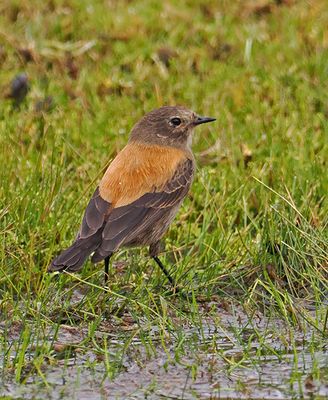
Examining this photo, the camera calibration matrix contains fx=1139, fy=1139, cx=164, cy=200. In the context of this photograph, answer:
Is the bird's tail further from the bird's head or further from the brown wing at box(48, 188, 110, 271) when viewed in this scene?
the bird's head

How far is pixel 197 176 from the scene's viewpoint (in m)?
9.32

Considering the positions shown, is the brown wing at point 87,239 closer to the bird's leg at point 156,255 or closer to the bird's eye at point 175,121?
the bird's leg at point 156,255

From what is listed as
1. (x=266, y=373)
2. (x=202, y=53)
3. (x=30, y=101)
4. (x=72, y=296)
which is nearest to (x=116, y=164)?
(x=72, y=296)

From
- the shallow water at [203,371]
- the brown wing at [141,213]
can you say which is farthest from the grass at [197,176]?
the brown wing at [141,213]

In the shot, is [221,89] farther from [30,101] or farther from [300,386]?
[300,386]

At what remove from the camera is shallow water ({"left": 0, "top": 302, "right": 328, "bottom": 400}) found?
5906 mm

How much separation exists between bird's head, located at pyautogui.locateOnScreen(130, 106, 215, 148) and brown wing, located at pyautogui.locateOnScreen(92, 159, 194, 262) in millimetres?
359

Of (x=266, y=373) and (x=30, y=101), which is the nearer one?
A: (x=266, y=373)

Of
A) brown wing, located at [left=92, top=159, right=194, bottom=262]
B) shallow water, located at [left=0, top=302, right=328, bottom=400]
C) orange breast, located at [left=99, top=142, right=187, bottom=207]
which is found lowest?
shallow water, located at [left=0, top=302, right=328, bottom=400]

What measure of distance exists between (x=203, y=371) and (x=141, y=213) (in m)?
1.71

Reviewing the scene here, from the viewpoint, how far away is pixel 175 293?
7.38 meters

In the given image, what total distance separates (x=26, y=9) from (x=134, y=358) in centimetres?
731

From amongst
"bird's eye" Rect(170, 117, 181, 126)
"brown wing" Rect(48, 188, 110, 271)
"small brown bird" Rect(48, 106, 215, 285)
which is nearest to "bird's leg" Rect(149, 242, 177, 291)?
"small brown bird" Rect(48, 106, 215, 285)

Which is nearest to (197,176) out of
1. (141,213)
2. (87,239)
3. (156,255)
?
(156,255)
